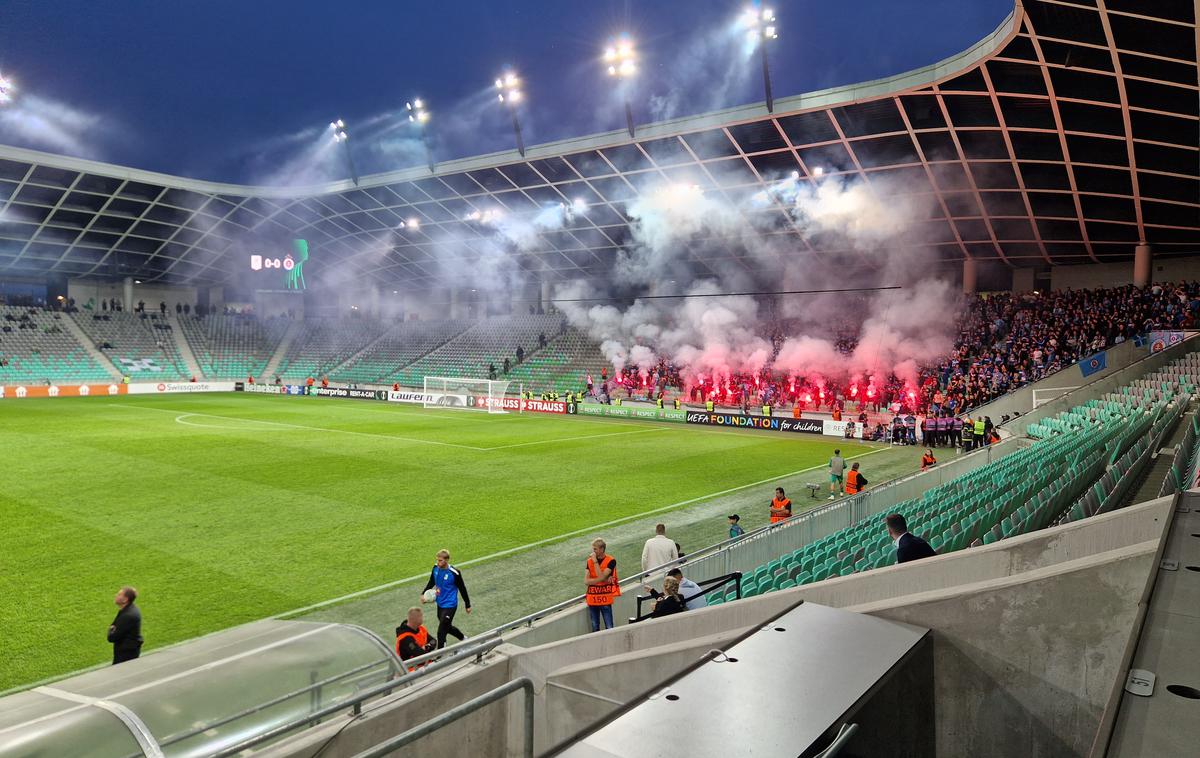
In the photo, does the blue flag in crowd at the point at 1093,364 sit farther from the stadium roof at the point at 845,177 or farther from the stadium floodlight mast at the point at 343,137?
the stadium floodlight mast at the point at 343,137

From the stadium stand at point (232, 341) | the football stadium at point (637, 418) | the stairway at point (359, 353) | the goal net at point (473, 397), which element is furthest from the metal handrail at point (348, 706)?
the stadium stand at point (232, 341)

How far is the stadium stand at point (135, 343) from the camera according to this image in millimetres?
57125

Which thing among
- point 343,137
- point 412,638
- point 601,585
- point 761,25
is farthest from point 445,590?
point 343,137

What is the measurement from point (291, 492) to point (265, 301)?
59.8 metres

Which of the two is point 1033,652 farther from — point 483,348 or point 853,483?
point 483,348

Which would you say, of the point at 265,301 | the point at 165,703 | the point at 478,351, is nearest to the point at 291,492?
the point at 165,703

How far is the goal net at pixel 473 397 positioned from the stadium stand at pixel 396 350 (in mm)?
11444

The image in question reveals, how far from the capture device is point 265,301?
71.6 m

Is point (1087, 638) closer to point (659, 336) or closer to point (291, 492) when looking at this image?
point (291, 492)

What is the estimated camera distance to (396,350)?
202ft

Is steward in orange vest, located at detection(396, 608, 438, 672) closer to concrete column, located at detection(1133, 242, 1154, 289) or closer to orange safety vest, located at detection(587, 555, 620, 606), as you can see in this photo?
orange safety vest, located at detection(587, 555, 620, 606)

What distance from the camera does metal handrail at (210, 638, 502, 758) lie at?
4.19m

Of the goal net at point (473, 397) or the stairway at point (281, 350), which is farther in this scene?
the stairway at point (281, 350)

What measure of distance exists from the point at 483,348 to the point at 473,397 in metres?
12.3
